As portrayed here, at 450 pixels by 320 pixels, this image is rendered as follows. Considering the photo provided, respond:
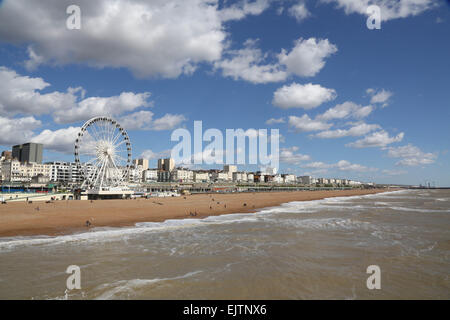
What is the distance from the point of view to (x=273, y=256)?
11.0 metres

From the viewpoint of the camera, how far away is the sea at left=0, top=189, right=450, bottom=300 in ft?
24.9

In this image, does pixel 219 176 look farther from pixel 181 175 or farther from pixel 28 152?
pixel 28 152

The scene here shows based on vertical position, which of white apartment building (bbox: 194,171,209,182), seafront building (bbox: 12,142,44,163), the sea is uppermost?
seafront building (bbox: 12,142,44,163)

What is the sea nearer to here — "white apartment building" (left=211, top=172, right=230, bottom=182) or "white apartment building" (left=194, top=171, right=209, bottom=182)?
"white apartment building" (left=194, top=171, right=209, bottom=182)

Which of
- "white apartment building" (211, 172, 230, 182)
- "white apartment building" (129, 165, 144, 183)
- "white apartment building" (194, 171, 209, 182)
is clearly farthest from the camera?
"white apartment building" (211, 172, 230, 182)

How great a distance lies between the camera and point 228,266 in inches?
385

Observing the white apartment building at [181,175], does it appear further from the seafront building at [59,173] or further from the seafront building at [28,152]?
the seafront building at [28,152]

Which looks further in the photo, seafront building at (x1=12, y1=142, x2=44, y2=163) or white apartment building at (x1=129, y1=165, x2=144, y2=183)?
seafront building at (x1=12, y1=142, x2=44, y2=163)

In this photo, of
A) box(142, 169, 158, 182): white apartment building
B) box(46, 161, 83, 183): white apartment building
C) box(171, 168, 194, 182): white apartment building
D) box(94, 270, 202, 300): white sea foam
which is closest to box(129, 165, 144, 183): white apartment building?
box(142, 169, 158, 182): white apartment building

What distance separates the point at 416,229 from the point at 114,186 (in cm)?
4445

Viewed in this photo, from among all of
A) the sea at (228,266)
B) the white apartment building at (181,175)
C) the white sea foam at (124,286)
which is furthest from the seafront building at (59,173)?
the white sea foam at (124,286)
